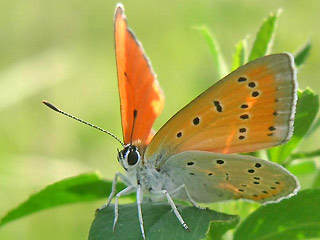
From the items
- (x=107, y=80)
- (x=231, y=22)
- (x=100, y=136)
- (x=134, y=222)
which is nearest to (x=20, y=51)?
(x=107, y=80)

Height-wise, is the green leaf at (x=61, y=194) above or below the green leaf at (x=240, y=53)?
below

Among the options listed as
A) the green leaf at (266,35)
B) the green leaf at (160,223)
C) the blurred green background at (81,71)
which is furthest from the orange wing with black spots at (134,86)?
the blurred green background at (81,71)

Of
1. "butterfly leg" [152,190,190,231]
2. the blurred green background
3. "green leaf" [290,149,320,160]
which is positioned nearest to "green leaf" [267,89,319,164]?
"green leaf" [290,149,320,160]

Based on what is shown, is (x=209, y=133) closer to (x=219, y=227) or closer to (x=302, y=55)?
(x=219, y=227)

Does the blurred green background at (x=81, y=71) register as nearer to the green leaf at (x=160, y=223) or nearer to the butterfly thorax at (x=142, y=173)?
the butterfly thorax at (x=142, y=173)

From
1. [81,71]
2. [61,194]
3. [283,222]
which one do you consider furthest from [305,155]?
[81,71]

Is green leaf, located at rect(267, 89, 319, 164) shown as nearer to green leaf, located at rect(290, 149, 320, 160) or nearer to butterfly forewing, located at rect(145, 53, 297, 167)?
green leaf, located at rect(290, 149, 320, 160)
